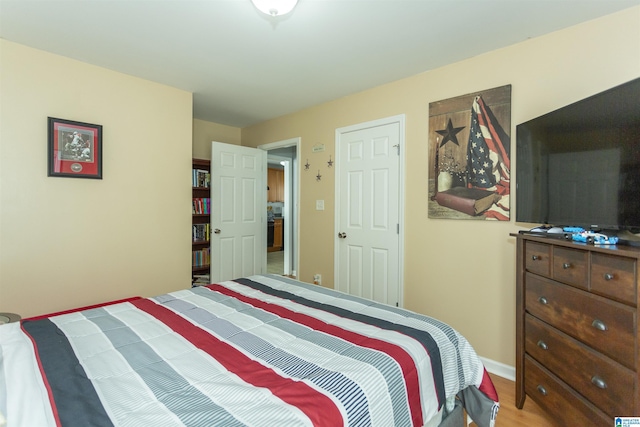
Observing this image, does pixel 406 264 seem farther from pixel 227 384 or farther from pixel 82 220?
pixel 82 220

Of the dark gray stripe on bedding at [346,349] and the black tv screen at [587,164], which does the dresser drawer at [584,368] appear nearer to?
the black tv screen at [587,164]

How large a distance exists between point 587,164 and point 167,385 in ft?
7.13

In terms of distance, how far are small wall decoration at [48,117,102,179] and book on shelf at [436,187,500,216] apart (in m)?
3.07

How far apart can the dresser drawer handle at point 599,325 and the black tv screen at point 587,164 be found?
464mm

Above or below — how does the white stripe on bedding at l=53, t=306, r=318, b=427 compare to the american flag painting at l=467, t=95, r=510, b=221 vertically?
below

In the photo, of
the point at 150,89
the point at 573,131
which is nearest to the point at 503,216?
the point at 573,131

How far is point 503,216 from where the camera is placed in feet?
7.48

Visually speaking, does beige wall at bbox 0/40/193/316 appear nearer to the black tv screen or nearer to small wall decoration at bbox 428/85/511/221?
small wall decoration at bbox 428/85/511/221

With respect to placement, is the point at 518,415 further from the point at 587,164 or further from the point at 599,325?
the point at 587,164

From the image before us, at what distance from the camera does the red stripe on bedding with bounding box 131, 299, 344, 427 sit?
86 cm

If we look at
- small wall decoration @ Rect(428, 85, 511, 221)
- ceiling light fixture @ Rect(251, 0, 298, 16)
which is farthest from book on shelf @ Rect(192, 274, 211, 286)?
ceiling light fixture @ Rect(251, 0, 298, 16)

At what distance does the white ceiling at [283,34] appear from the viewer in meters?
1.85

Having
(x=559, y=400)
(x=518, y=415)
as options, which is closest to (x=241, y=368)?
(x=559, y=400)

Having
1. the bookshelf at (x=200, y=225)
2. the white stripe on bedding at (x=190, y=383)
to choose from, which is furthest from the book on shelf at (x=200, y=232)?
the white stripe on bedding at (x=190, y=383)
